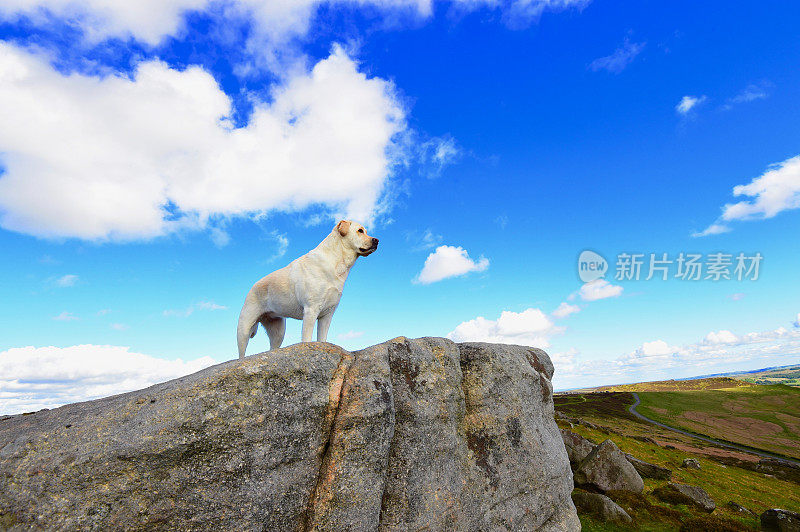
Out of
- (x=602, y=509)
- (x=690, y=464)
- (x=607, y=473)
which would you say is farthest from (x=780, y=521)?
(x=690, y=464)

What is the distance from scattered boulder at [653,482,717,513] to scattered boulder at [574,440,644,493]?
2.33 m

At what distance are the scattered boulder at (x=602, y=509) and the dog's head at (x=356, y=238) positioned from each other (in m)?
22.5

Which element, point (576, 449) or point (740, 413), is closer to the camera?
point (576, 449)

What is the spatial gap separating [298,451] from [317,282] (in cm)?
483

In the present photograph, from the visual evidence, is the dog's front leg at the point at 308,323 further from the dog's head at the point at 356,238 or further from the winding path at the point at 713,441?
the winding path at the point at 713,441

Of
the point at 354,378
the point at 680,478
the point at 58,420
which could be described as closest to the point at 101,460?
the point at 58,420

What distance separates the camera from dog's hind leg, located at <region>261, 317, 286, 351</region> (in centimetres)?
1415

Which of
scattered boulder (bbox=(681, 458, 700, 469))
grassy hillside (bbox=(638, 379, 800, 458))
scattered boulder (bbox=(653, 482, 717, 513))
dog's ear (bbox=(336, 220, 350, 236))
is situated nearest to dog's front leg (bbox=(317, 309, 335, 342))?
dog's ear (bbox=(336, 220, 350, 236))

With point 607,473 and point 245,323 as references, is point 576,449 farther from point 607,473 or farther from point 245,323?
point 245,323

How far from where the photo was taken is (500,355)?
42.6 ft

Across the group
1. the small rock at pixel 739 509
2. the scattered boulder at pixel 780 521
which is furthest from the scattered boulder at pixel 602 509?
the small rock at pixel 739 509

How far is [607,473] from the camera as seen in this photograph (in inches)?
1221

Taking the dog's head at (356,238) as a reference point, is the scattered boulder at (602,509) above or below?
below

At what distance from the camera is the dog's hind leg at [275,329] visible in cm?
1415
